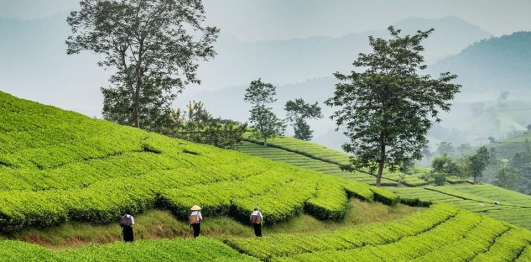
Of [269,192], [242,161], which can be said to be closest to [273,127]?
[242,161]

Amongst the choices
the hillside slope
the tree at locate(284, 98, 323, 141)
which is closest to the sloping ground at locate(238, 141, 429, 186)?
the hillside slope

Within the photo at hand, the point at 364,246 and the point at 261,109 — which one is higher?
the point at 261,109

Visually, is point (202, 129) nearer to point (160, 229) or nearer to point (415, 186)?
point (415, 186)

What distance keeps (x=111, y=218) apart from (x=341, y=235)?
13.3m

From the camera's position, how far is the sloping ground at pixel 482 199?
240 ft

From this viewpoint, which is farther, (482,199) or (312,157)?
(312,157)

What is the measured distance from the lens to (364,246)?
30.2m

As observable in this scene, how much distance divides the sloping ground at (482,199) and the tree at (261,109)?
30781 mm

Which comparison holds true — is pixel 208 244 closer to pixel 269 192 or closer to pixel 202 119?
pixel 269 192

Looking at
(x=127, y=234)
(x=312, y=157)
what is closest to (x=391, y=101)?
(x=127, y=234)

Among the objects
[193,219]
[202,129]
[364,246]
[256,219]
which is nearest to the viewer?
[193,219]

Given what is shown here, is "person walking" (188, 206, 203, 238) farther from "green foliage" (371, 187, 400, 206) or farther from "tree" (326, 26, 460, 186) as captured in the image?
"tree" (326, 26, 460, 186)

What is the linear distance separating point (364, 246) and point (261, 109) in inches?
3040

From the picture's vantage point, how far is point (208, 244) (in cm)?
2286
